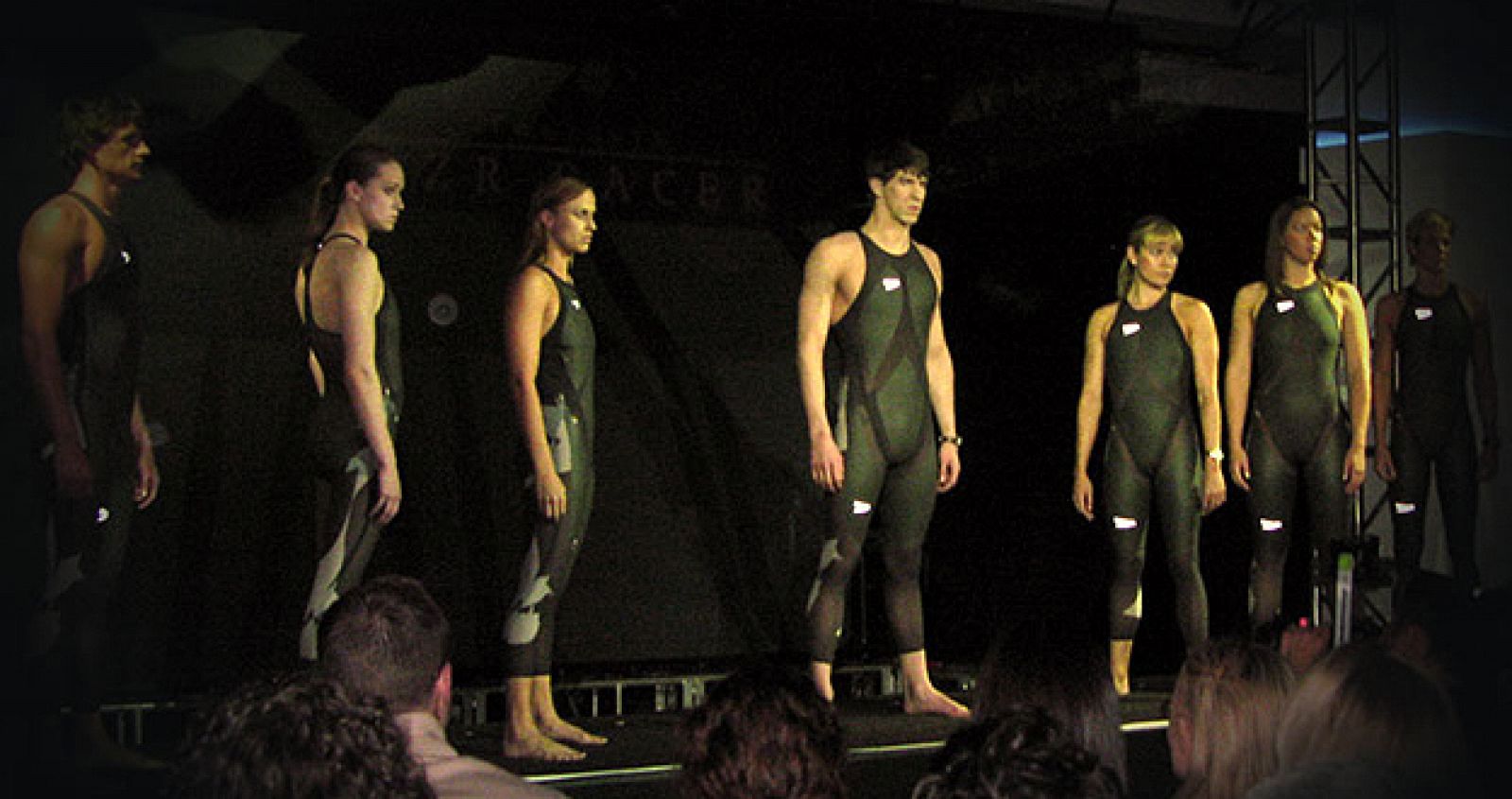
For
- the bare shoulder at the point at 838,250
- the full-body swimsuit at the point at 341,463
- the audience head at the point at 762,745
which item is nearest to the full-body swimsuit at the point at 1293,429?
the bare shoulder at the point at 838,250

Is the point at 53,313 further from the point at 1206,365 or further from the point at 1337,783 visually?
the point at 1206,365

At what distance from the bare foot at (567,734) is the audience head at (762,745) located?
274 cm

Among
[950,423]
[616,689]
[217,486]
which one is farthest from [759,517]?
[217,486]

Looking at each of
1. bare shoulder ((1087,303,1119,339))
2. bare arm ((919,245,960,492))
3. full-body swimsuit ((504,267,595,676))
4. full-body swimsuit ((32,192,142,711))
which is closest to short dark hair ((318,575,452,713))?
full-body swimsuit ((32,192,142,711))

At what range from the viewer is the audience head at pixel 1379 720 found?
257 centimetres

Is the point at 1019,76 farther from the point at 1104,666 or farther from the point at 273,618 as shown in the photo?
the point at 1104,666

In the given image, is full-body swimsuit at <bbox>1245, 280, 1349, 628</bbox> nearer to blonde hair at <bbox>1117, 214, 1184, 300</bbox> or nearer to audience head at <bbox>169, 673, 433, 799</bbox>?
blonde hair at <bbox>1117, 214, 1184, 300</bbox>

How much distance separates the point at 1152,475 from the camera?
6.72 metres

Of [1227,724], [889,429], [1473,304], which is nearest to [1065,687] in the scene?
[1227,724]

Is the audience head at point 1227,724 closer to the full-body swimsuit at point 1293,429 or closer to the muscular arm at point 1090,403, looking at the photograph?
the muscular arm at point 1090,403

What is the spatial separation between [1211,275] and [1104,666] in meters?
5.59

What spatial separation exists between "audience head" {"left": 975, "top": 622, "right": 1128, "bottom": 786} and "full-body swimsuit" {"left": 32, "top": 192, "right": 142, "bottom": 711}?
290 centimetres

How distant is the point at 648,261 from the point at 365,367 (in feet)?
7.99

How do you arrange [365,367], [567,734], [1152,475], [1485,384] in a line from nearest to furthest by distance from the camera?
[365,367] → [567,734] → [1152,475] → [1485,384]
